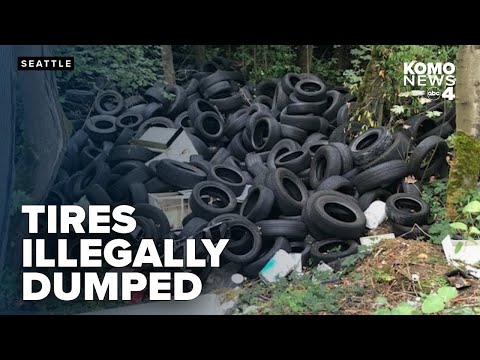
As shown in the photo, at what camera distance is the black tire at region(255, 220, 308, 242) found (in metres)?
5.23

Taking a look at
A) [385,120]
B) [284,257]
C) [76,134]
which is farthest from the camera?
[385,120]

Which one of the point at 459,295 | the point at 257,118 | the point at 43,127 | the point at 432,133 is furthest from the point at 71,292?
the point at 432,133

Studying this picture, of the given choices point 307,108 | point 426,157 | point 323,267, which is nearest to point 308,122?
point 307,108

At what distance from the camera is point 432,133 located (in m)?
5.78

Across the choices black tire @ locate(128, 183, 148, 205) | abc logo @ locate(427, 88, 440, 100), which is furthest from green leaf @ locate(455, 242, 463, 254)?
black tire @ locate(128, 183, 148, 205)

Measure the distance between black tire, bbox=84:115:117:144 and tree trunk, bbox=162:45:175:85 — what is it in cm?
67

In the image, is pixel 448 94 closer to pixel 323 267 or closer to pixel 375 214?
pixel 375 214

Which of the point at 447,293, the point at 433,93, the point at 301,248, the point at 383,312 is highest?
the point at 433,93

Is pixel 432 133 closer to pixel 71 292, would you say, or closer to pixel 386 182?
pixel 386 182

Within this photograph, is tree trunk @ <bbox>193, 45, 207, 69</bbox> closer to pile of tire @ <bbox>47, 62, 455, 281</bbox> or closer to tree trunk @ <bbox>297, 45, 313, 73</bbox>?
pile of tire @ <bbox>47, 62, 455, 281</bbox>

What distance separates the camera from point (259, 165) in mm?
5789

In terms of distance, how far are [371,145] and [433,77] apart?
31.0 inches

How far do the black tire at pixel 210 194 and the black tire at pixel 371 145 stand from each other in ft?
3.85

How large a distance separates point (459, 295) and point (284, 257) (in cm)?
136
